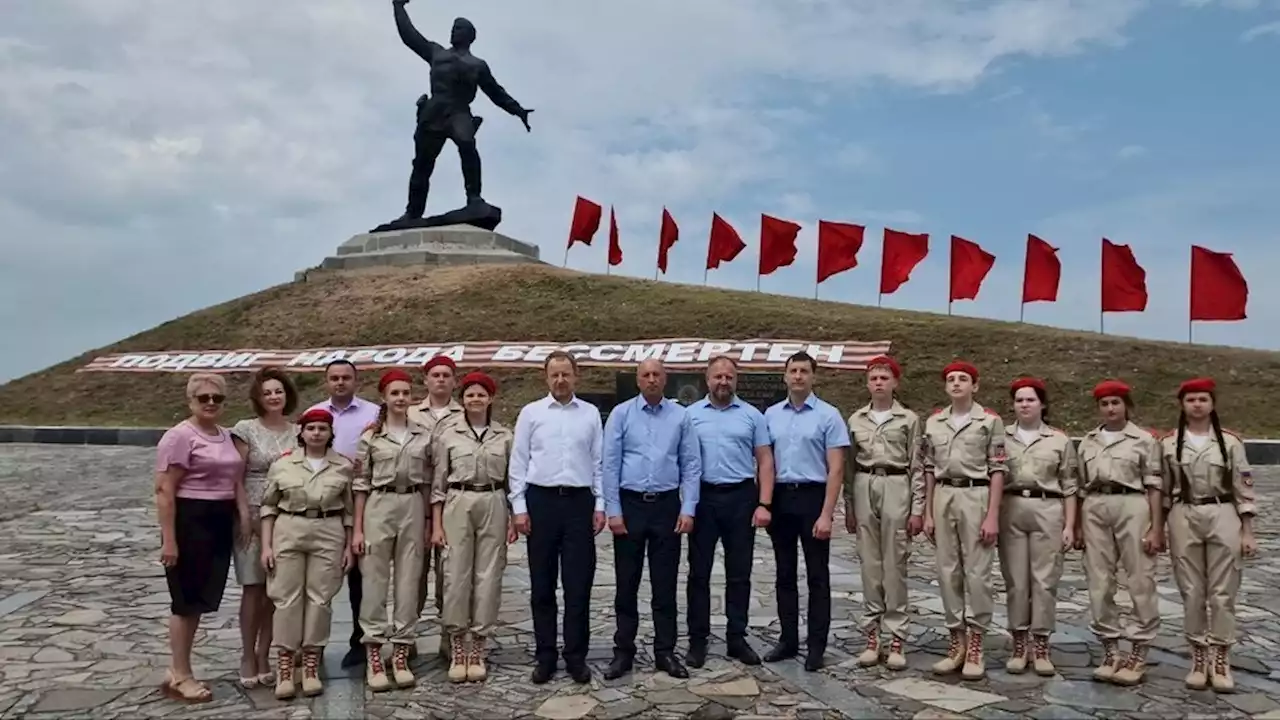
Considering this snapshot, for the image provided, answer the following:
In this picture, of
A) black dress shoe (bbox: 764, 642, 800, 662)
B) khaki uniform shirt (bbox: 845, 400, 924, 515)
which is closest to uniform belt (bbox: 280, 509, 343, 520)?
black dress shoe (bbox: 764, 642, 800, 662)

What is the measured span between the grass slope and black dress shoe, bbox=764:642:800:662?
496 inches

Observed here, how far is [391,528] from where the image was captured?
205 inches

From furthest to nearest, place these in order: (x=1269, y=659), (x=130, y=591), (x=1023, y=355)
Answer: (x=1023, y=355) < (x=130, y=591) < (x=1269, y=659)

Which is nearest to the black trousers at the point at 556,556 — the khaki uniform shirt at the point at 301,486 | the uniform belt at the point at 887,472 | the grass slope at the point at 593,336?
the khaki uniform shirt at the point at 301,486

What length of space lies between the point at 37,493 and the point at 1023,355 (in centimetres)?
1662

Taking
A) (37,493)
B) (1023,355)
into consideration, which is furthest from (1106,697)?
(1023,355)

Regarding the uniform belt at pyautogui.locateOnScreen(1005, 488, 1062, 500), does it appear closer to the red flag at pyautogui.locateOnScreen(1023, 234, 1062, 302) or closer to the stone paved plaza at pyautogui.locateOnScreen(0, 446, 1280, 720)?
the stone paved plaza at pyautogui.locateOnScreen(0, 446, 1280, 720)

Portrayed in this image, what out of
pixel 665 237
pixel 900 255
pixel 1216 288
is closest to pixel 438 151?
pixel 665 237

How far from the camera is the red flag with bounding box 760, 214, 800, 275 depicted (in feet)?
74.6

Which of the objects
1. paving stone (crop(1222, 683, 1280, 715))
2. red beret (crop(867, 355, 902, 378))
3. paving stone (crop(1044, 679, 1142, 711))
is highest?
red beret (crop(867, 355, 902, 378))

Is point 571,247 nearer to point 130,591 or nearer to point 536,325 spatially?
point 536,325

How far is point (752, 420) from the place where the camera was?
18.6 ft

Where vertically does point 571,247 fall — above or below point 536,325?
above

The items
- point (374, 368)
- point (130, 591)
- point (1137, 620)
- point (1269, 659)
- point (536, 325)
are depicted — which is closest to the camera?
point (1137, 620)
